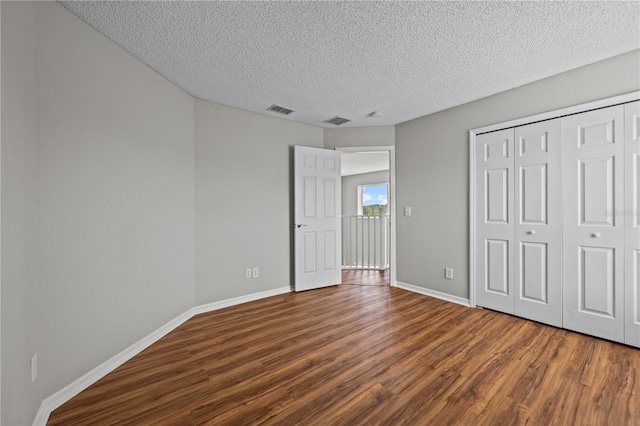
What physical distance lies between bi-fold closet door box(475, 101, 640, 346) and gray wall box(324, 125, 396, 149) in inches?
51.4

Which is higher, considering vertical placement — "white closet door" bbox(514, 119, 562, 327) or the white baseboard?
"white closet door" bbox(514, 119, 562, 327)

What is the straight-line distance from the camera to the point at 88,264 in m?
1.88

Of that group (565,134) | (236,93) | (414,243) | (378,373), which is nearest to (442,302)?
(414,243)

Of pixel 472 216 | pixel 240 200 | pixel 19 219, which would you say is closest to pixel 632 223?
pixel 472 216

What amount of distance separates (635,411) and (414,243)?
2.52 meters

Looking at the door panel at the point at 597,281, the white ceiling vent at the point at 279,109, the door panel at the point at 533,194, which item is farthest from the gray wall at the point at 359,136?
the door panel at the point at 597,281

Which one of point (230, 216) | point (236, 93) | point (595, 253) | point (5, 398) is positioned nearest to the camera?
point (5, 398)

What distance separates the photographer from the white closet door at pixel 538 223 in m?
2.66

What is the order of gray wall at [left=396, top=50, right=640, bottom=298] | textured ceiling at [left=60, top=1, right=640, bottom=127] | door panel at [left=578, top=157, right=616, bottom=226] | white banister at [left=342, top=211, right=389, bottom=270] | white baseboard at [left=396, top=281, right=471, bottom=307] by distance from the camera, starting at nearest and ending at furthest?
textured ceiling at [left=60, top=1, right=640, bottom=127], door panel at [left=578, top=157, right=616, bottom=226], gray wall at [left=396, top=50, right=640, bottom=298], white baseboard at [left=396, top=281, right=471, bottom=307], white banister at [left=342, top=211, right=389, bottom=270]

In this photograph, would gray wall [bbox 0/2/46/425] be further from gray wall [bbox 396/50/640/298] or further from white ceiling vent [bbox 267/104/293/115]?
gray wall [bbox 396/50/640/298]

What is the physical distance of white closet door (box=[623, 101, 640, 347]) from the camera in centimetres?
224

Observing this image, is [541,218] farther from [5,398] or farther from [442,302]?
[5,398]

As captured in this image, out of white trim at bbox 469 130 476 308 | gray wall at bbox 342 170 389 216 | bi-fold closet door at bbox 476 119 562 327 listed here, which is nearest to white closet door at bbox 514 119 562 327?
bi-fold closet door at bbox 476 119 562 327

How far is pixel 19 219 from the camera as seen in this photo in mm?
1334
